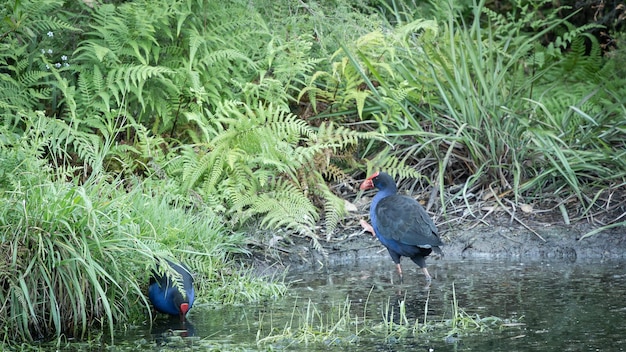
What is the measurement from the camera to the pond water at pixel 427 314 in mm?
5465

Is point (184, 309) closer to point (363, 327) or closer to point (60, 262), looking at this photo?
point (60, 262)

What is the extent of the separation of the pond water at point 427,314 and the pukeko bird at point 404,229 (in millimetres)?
215

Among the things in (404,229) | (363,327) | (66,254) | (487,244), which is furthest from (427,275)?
(66,254)

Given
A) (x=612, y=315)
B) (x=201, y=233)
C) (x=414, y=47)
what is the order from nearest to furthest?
(x=612, y=315), (x=201, y=233), (x=414, y=47)

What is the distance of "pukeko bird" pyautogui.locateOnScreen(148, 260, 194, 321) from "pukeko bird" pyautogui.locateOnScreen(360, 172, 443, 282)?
6.36ft

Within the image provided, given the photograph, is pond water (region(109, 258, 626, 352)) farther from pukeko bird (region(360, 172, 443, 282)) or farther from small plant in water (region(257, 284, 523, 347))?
pukeko bird (region(360, 172, 443, 282))

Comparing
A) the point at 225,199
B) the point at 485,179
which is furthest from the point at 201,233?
the point at 485,179

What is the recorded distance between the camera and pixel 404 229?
24.3 ft

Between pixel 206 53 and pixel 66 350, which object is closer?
pixel 66 350

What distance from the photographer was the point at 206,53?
8477 millimetres

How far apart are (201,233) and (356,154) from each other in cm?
258

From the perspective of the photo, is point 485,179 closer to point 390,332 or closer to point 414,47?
point 414,47

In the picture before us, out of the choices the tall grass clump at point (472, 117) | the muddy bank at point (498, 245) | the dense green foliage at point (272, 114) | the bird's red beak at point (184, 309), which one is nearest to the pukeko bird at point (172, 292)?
the bird's red beak at point (184, 309)

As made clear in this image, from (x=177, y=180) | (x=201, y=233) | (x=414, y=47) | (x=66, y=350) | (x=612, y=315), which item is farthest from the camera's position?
(x=414, y=47)
